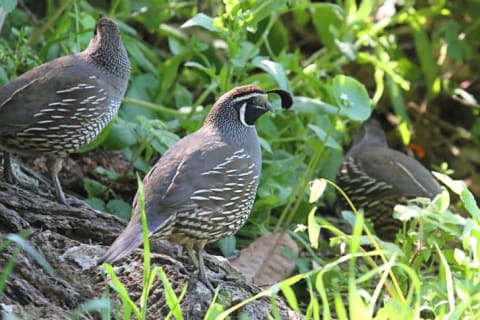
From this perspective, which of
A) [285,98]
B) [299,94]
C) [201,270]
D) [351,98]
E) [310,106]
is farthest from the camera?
[299,94]

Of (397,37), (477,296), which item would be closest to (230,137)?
(477,296)

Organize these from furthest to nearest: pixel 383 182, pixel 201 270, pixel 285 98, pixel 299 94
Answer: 1. pixel 299 94
2. pixel 383 182
3. pixel 285 98
4. pixel 201 270

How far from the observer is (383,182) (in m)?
5.92

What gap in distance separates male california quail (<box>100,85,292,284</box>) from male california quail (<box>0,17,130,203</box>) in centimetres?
51

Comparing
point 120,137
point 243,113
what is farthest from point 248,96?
point 120,137

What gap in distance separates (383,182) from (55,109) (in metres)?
2.12

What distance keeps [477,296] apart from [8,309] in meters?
1.41

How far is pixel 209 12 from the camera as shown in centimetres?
643

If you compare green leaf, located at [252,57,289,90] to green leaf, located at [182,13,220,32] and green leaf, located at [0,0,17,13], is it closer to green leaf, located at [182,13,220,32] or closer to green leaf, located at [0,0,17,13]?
green leaf, located at [182,13,220,32]

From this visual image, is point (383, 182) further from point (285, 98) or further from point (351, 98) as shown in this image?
point (285, 98)

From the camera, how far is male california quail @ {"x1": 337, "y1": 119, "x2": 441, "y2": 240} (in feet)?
19.1

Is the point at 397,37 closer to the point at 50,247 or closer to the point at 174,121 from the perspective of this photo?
the point at 174,121

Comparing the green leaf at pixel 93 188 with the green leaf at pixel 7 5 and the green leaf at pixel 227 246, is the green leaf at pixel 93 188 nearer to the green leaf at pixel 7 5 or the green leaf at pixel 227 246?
the green leaf at pixel 227 246

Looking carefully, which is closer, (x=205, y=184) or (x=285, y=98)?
(x=205, y=184)
